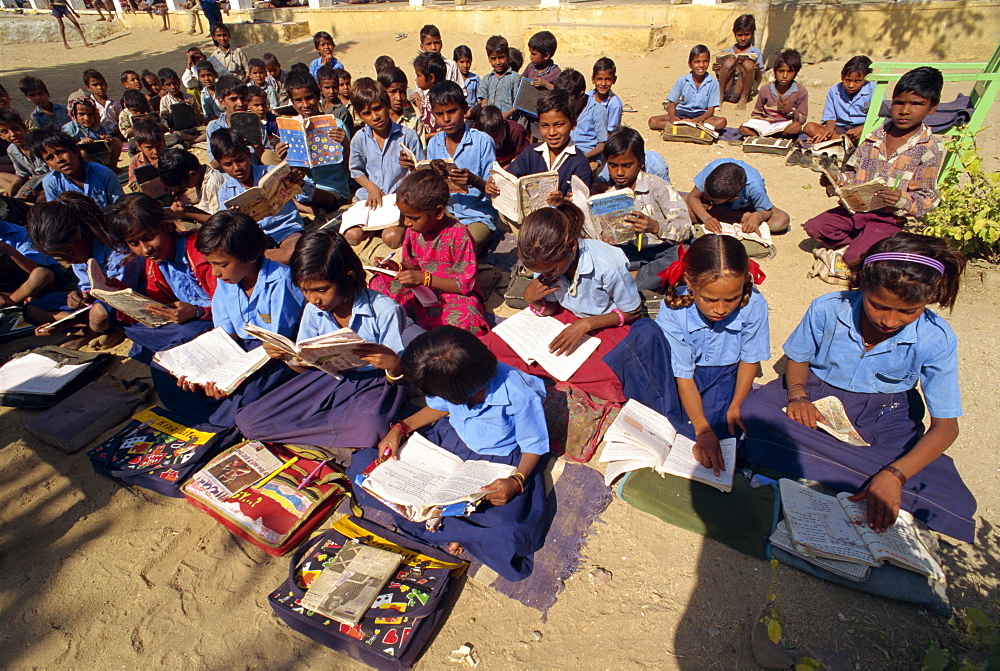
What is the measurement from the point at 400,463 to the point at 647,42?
10.7 metres

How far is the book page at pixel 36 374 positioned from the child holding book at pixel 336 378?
1.71 metres

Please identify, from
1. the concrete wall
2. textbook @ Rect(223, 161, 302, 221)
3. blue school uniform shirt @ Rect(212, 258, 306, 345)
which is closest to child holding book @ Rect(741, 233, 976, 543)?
blue school uniform shirt @ Rect(212, 258, 306, 345)

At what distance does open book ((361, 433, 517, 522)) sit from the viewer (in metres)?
2.26

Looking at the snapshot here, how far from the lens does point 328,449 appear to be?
3154 mm

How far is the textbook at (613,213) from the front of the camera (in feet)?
12.5

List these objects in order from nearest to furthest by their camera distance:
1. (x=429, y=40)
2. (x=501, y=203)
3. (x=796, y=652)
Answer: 1. (x=796, y=652)
2. (x=501, y=203)
3. (x=429, y=40)

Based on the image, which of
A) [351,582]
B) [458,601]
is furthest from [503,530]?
[351,582]

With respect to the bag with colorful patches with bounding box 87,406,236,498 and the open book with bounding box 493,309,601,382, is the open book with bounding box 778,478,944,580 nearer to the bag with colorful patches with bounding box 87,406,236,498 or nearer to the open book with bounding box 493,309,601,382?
the open book with bounding box 493,309,601,382

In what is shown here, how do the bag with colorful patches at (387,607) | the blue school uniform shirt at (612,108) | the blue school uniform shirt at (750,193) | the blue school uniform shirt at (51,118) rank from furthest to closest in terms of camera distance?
the blue school uniform shirt at (51,118) < the blue school uniform shirt at (612,108) < the blue school uniform shirt at (750,193) < the bag with colorful patches at (387,607)

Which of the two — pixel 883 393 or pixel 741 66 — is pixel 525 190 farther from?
pixel 741 66

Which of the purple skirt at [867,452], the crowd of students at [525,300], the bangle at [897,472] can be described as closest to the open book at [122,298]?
the crowd of students at [525,300]

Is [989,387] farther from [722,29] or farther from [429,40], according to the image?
[722,29]

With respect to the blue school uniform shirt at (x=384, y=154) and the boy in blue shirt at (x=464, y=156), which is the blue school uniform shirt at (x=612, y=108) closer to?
the boy in blue shirt at (x=464, y=156)

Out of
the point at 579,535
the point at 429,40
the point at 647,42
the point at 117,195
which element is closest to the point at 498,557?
the point at 579,535
